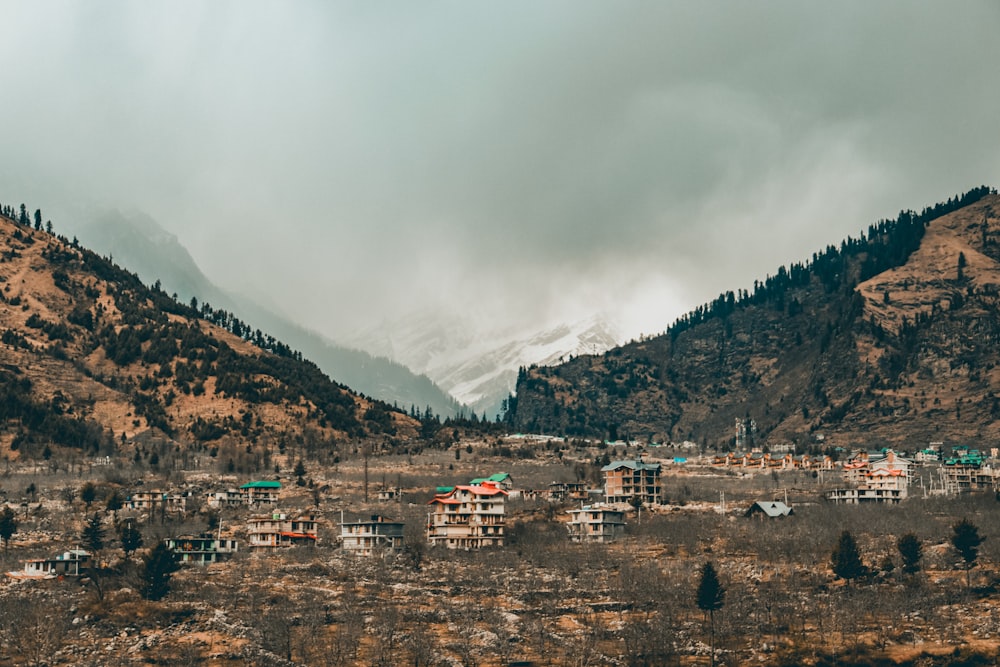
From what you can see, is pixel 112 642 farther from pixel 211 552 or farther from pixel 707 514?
pixel 707 514

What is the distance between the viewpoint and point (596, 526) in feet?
577

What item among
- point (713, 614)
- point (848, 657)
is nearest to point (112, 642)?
point (713, 614)

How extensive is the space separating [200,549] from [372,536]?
20159 millimetres

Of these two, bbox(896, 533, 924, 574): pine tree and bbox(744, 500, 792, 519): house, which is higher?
bbox(744, 500, 792, 519): house

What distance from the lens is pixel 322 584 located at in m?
149

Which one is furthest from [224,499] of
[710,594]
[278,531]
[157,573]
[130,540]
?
[710,594]

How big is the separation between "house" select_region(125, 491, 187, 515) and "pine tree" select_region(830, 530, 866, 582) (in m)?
86.3

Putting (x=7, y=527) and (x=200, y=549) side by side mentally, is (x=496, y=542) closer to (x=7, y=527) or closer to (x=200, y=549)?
(x=200, y=549)

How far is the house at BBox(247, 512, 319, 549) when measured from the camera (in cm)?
16950

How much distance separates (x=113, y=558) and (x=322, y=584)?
81.9ft

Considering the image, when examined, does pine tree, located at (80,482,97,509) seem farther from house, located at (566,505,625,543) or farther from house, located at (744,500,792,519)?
house, located at (744,500,792,519)

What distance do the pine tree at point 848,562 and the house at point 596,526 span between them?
31.6 meters

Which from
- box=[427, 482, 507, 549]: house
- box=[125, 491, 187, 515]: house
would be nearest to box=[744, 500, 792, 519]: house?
box=[427, 482, 507, 549]: house

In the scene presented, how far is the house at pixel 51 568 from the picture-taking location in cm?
14788
